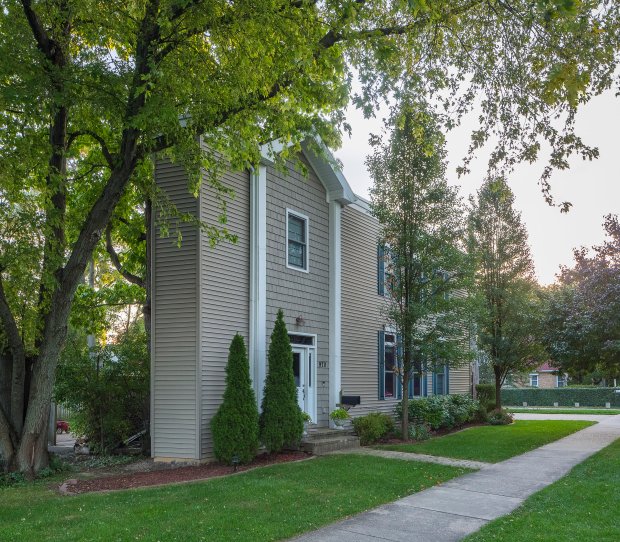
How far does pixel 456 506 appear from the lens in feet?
27.5

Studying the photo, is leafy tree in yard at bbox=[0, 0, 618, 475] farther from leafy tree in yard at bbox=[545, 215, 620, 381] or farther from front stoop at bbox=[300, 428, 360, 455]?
leafy tree in yard at bbox=[545, 215, 620, 381]

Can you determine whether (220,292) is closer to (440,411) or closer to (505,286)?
(440,411)

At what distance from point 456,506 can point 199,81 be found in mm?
7199

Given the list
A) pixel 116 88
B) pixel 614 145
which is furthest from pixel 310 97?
pixel 614 145

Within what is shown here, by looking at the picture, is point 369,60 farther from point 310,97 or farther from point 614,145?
point 614,145

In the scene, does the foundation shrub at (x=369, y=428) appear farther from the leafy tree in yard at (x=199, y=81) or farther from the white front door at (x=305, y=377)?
the leafy tree in yard at (x=199, y=81)

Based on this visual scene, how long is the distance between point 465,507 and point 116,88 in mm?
7769

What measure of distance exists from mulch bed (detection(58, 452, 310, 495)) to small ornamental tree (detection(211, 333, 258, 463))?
290 millimetres

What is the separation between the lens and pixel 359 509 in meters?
7.99

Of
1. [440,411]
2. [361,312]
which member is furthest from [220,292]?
[440,411]

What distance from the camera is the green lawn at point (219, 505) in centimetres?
686

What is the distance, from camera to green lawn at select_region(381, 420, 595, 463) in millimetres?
13414

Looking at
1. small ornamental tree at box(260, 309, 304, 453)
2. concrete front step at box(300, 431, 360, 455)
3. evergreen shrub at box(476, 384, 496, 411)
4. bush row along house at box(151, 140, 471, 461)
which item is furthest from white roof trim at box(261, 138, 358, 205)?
evergreen shrub at box(476, 384, 496, 411)

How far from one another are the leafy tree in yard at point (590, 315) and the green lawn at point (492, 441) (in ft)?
7.35
